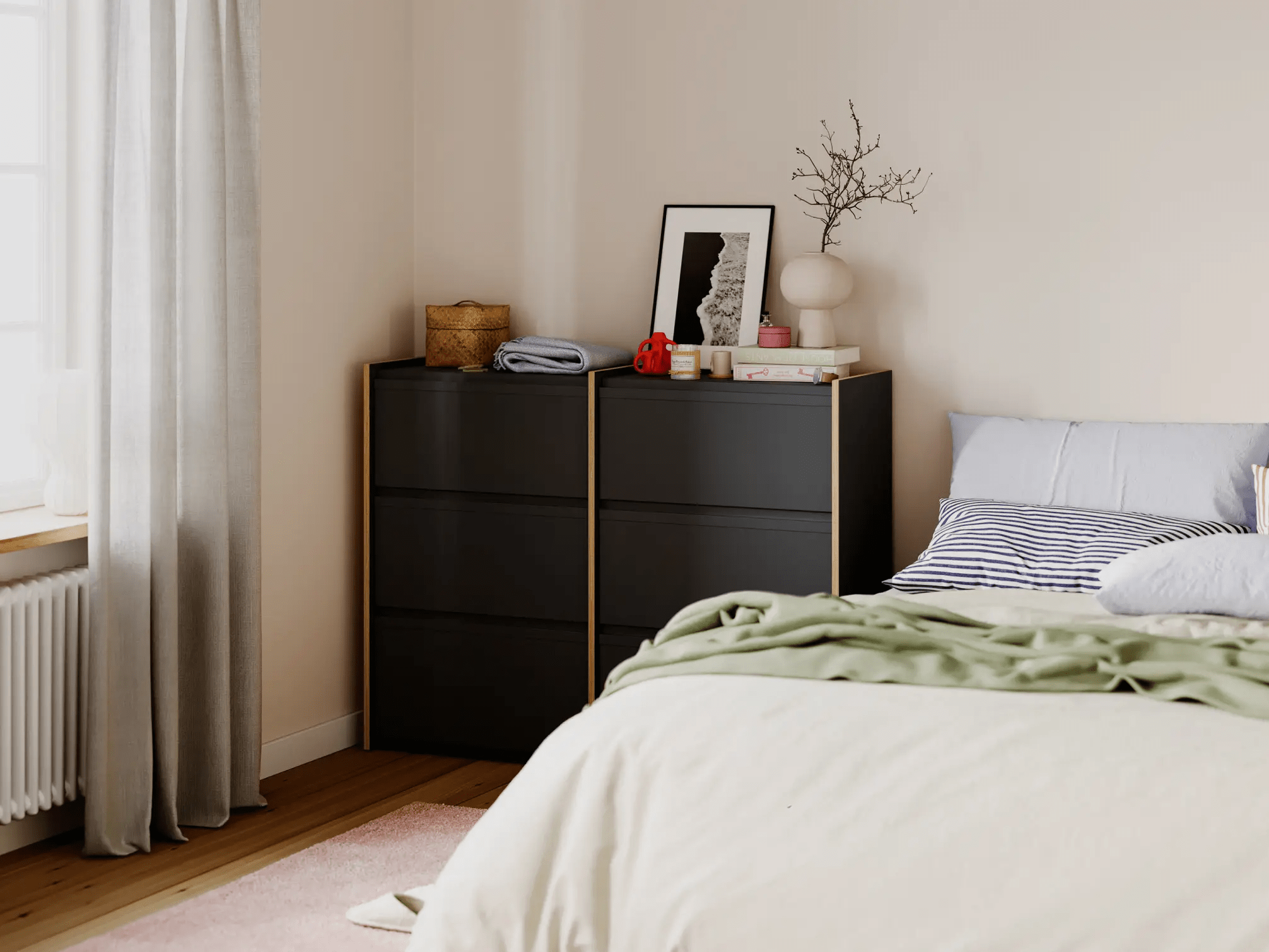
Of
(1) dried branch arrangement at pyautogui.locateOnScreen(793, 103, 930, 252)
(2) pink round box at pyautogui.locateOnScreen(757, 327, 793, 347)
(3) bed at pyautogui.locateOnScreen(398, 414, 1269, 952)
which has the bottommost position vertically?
(3) bed at pyautogui.locateOnScreen(398, 414, 1269, 952)

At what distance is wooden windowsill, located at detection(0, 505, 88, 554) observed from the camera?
2.99 m

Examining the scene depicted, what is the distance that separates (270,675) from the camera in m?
3.79

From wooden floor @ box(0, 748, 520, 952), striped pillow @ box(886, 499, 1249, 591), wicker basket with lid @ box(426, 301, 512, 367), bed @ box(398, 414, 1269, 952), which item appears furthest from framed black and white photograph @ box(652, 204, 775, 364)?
bed @ box(398, 414, 1269, 952)

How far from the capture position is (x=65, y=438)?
3.17m

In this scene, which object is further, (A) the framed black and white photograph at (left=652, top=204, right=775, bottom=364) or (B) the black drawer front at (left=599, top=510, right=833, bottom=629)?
(A) the framed black and white photograph at (left=652, top=204, right=775, bottom=364)

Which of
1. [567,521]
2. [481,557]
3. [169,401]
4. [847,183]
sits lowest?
[481,557]

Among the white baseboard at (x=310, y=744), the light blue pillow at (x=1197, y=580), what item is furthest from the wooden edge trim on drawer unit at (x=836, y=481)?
the white baseboard at (x=310, y=744)

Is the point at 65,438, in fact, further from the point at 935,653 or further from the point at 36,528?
the point at 935,653

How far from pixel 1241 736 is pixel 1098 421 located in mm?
1782

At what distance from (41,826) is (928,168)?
268 centimetres

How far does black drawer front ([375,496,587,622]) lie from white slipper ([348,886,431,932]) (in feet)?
3.78

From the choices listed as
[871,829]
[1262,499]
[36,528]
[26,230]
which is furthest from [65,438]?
[1262,499]

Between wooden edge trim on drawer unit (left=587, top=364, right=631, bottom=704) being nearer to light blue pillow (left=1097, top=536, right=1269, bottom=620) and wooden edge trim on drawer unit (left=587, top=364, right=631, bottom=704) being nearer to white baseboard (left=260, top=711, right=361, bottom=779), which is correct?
white baseboard (left=260, top=711, right=361, bottom=779)

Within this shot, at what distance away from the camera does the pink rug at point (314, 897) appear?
2.65 meters
